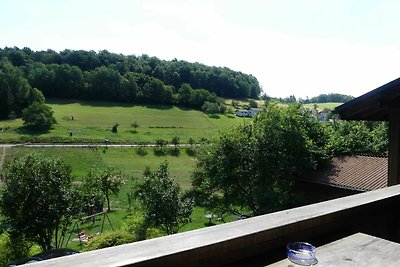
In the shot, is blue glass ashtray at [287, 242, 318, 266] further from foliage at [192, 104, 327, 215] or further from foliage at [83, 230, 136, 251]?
foliage at [83, 230, 136, 251]

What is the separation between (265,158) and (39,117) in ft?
184

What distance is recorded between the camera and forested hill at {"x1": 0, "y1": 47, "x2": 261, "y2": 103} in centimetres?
9056

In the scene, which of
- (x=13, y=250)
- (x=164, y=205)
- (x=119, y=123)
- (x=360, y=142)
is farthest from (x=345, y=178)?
(x=119, y=123)

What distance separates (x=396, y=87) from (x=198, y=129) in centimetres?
6568

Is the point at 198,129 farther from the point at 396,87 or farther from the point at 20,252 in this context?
the point at 396,87

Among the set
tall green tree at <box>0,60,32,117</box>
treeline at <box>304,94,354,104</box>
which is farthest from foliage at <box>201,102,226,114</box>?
treeline at <box>304,94,354,104</box>

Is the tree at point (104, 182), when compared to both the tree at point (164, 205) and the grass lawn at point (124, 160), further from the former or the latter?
the tree at point (164, 205)

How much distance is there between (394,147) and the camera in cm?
552

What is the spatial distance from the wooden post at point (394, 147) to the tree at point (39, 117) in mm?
64786

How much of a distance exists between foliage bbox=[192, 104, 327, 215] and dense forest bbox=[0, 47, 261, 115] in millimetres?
76532

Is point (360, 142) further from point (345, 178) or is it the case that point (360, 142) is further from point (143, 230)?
point (143, 230)

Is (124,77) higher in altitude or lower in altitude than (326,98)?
lower

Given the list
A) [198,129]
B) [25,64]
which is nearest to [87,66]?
[25,64]

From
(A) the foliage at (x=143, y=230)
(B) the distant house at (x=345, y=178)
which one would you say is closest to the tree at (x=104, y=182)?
(A) the foliage at (x=143, y=230)
